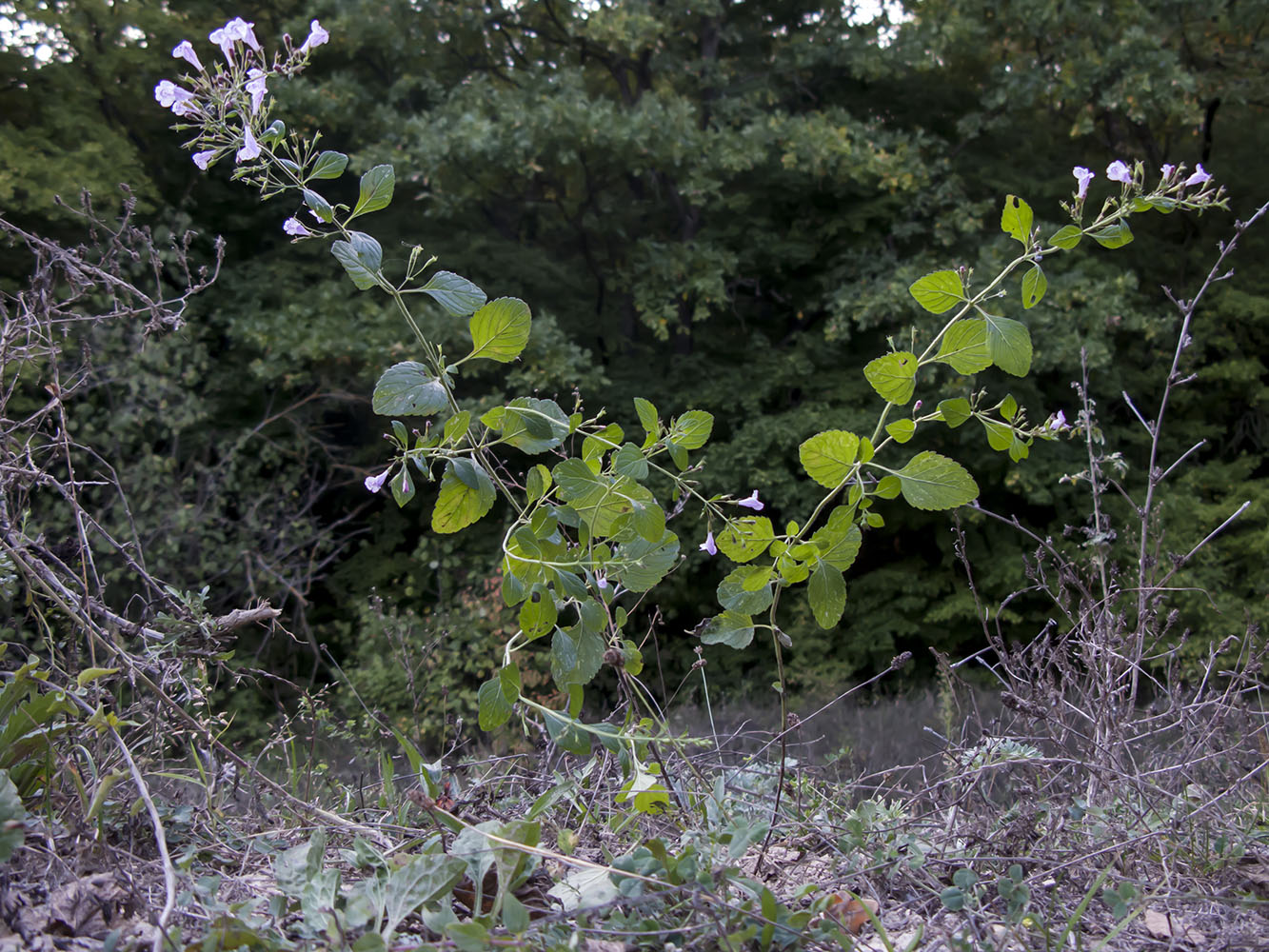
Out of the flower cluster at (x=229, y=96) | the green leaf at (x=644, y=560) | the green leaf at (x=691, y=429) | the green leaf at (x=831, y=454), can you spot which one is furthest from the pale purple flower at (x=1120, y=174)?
the flower cluster at (x=229, y=96)

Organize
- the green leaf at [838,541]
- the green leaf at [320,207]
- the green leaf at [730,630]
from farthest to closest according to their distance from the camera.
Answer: the green leaf at [730,630], the green leaf at [838,541], the green leaf at [320,207]

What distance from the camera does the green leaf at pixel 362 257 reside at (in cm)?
123

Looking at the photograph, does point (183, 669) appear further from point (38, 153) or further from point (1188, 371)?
point (1188, 371)

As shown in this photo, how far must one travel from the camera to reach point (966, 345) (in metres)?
1.28

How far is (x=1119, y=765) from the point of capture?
A: 5.37 feet

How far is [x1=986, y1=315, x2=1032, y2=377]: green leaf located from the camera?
3.96 ft

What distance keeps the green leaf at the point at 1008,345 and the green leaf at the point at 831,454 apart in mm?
216

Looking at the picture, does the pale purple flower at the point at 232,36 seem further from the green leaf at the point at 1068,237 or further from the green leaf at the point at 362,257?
the green leaf at the point at 1068,237

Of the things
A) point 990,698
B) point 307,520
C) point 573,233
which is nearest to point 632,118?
point 573,233

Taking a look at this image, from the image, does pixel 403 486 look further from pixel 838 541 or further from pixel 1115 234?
pixel 1115 234

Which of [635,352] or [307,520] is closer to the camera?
[307,520]

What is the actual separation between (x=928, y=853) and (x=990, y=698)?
4890 mm

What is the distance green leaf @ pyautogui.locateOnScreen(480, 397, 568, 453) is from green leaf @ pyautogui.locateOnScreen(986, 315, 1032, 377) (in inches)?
23.8

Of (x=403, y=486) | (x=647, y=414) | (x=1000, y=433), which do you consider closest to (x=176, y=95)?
(x=403, y=486)
